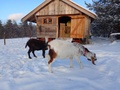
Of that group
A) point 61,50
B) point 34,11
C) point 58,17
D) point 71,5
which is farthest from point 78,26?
point 61,50

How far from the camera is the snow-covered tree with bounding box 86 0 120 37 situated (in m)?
20.2

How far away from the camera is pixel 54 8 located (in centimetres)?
1709

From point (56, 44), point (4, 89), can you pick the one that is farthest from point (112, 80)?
point (4, 89)

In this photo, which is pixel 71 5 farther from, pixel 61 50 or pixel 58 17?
pixel 61 50

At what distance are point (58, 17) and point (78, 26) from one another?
2326mm

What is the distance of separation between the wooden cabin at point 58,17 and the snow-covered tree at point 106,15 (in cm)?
415

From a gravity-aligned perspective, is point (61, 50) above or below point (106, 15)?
below

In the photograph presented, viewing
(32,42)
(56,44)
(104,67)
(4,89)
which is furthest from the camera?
(32,42)

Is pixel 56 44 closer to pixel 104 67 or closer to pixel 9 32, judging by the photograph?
pixel 104 67

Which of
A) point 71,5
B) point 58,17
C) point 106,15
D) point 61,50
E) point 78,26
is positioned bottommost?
point 61,50

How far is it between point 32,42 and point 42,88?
16.6ft

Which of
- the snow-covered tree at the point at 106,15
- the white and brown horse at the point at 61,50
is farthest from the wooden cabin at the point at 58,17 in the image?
the white and brown horse at the point at 61,50

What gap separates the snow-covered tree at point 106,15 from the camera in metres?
20.2

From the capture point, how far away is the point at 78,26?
16484 millimetres
